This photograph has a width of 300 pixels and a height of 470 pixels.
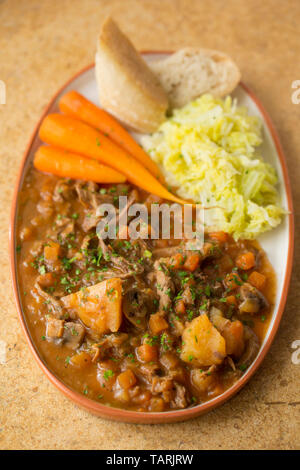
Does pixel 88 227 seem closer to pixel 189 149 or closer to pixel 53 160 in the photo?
pixel 53 160

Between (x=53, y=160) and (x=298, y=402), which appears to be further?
(x=53, y=160)

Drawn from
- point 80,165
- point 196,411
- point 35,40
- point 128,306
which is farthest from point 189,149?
point 35,40

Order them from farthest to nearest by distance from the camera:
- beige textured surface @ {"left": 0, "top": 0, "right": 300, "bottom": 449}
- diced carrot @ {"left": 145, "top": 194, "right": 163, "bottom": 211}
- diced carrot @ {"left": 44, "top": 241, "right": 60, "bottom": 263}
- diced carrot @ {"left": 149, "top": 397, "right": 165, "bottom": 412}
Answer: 1. diced carrot @ {"left": 145, "top": 194, "right": 163, "bottom": 211}
2. diced carrot @ {"left": 44, "top": 241, "right": 60, "bottom": 263}
3. beige textured surface @ {"left": 0, "top": 0, "right": 300, "bottom": 449}
4. diced carrot @ {"left": 149, "top": 397, "right": 165, "bottom": 412}

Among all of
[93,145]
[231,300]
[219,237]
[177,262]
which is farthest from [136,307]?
[93,145]

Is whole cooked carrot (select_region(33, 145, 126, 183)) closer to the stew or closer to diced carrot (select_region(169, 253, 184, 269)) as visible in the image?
the stew

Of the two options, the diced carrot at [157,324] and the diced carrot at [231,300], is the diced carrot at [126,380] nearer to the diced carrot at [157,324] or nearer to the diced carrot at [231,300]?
the diced carrot at [157,324]

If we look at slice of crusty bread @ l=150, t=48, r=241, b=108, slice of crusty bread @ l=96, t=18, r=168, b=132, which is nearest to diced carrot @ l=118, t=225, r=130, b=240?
slice of crusty bread @ l=96, t=18, r=168, b=132
